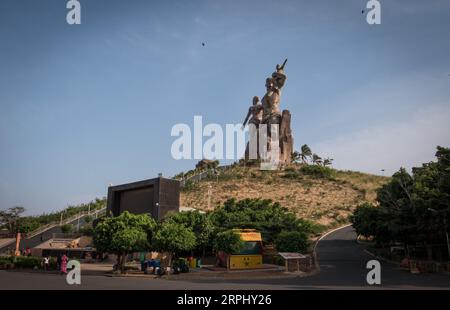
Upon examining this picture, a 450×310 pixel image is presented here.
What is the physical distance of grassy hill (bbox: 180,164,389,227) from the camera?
60800 mm

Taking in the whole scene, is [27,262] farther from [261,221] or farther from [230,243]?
[261,221]

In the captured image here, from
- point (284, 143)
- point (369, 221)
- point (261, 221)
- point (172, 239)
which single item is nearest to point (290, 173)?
point (284, 143)

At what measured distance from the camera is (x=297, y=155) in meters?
97.4

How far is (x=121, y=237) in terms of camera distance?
1033 inches

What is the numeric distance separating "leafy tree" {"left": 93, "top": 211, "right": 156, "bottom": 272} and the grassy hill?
33301 mm

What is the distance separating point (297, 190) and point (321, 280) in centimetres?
4945

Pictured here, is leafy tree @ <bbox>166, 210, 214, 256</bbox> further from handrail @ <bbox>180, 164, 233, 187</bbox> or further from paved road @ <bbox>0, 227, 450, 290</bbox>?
handrail @ <bbox>180, 164, 233, 187</bbox>

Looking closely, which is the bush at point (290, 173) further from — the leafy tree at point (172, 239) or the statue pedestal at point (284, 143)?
the leafy tree at point (172, 239)

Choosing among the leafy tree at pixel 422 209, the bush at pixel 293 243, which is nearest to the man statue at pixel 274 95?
the leafy tree at pixel 422 209

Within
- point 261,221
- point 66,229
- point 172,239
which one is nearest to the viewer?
point 172,239

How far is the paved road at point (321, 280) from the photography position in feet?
59.1

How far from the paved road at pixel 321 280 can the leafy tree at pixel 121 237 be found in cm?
280

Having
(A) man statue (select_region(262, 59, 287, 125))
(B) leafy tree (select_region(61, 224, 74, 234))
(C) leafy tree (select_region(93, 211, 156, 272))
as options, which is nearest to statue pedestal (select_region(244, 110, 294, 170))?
(A) man statue (select_region(262, 59, 287, 125))
